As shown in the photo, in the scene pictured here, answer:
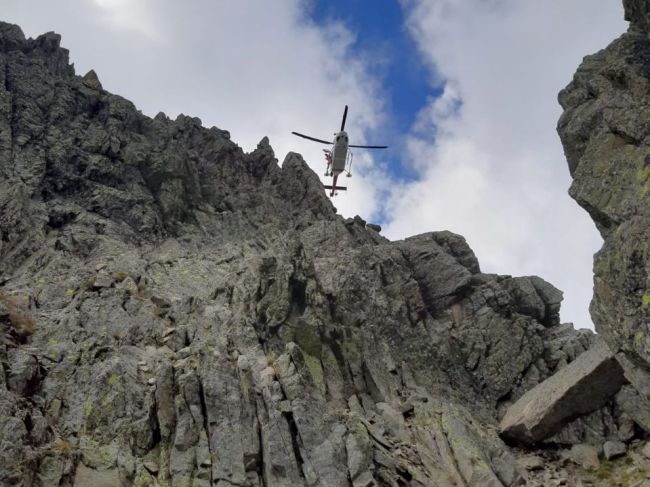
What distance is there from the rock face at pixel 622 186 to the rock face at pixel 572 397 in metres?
11.5

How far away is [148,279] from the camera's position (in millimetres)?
34500

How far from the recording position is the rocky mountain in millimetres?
21078

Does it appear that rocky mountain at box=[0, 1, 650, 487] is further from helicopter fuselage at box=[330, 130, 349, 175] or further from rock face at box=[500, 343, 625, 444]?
helicopter fuselage at box=[330, 130, 349, 175]

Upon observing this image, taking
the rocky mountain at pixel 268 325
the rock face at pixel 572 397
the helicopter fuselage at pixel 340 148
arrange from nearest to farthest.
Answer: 1. the rocky mountain at pixel 268 325
2. the rock face at pixel 572 397
3. the helicopter fuselage at pixel 340 148

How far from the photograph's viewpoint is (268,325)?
32.3m

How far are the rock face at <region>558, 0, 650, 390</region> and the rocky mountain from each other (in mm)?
90

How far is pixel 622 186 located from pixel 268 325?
20.1 metres

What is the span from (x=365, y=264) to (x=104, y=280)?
19872 millimetres

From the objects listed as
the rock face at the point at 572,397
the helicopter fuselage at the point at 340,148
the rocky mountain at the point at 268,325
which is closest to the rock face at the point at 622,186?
the rocky mountain at the point at 268,325

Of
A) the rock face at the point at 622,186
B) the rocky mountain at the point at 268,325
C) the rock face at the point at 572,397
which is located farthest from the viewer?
the rock face at the point at 572,397

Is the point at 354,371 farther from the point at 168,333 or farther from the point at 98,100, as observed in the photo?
the point at 98,100

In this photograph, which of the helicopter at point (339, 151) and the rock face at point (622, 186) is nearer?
the rock face at point (622, 186)

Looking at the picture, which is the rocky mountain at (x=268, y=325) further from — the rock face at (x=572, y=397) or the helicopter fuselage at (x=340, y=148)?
the helicopter fuselage at (x=340, y=148)

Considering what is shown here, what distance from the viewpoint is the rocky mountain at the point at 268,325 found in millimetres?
21078
